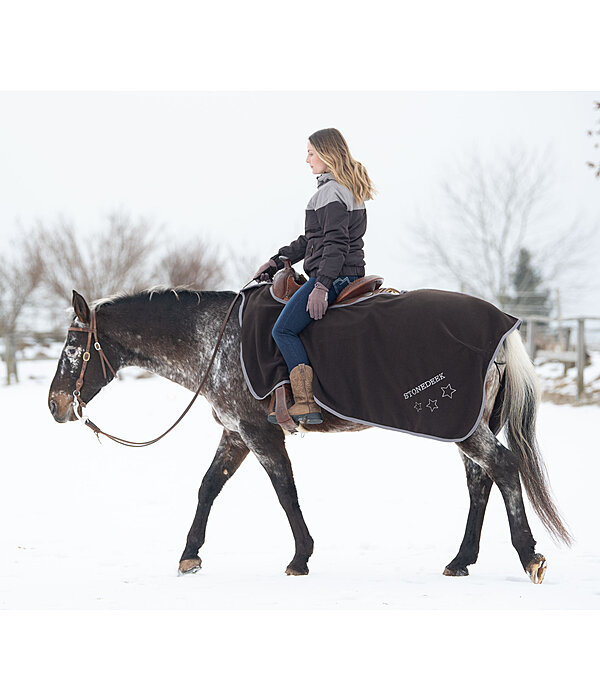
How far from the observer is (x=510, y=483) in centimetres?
421

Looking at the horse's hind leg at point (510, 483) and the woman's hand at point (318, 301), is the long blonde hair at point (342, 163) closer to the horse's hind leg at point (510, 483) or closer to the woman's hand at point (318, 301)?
the woman's hand at point (318, 301)

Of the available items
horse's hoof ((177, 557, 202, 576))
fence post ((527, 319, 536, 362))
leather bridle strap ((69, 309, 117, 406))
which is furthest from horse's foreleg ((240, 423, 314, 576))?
fence post ((527, 319, 536, 362))

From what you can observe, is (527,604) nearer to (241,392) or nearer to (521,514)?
(521,514)

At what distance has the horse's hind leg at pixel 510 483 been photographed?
13.7 ft

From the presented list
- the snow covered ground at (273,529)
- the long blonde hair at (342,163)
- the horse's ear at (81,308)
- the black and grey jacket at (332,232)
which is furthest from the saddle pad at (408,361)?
the horse's ear at (81,308)

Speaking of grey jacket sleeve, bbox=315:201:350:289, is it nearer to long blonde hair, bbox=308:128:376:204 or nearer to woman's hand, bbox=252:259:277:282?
long blonde hair, bbox=308:128:376:204

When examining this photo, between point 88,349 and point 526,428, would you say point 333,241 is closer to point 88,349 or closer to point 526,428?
point 526,428

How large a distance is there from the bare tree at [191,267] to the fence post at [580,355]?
12972 millimetres

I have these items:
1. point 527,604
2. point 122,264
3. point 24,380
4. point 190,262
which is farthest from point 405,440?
point 190,262

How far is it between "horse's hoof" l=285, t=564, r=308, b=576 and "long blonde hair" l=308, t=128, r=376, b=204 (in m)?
2.20

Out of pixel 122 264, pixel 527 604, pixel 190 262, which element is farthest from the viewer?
pixel 190 262

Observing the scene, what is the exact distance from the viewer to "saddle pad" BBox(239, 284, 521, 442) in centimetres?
426

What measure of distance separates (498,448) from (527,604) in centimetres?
87

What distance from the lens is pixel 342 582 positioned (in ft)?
14.2
